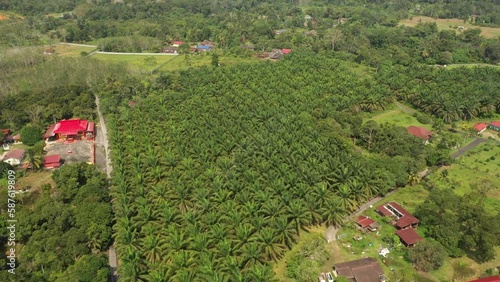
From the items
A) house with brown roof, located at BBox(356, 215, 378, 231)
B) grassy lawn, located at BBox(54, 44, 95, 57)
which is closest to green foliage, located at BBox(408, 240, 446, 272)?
house with brown roof, located at BBox(356, 215, 378, 231)

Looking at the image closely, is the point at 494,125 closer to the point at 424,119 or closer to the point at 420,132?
the point at 424,119

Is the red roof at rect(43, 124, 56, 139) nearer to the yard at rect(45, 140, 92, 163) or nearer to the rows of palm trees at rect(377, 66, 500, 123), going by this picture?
the yard at rect(45, 140, 92, 163)

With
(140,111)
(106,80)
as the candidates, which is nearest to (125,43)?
(106,80)

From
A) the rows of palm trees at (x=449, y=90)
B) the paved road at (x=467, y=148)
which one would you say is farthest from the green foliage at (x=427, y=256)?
the rows of palm trees at (x=449, y=90)

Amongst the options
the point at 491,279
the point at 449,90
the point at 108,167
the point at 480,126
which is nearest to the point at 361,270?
the point at 491,279

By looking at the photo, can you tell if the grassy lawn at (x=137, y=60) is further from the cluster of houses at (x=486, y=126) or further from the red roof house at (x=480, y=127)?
the cluster of houses at (x=486, y=126)

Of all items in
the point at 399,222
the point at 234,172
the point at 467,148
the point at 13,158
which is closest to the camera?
the point at 399,222

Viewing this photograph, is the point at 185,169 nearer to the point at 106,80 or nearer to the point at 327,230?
the point at 327,230
